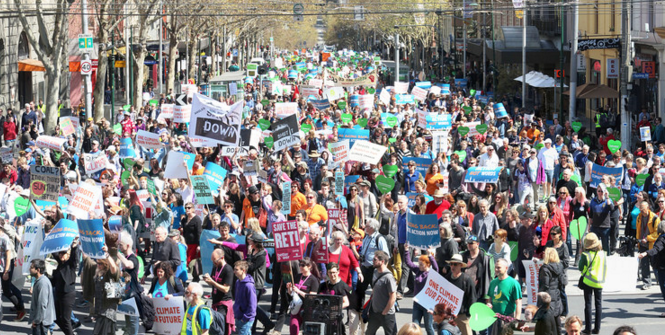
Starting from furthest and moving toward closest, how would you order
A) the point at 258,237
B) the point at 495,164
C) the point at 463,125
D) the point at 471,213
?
the point at 463,125 → the point at 495,164 → the point at 471,213 → the point at 258,237

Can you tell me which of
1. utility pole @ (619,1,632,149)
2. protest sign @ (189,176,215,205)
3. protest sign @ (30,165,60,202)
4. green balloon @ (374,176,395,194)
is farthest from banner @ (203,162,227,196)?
utility pole @ (619,1,632,149)

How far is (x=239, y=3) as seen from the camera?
58.2 metres

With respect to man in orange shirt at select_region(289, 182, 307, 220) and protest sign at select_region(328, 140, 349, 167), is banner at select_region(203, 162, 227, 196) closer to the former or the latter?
man in orange shirt at select_region(289, 182, 307, 220)

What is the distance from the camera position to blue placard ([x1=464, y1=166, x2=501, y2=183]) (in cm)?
1827

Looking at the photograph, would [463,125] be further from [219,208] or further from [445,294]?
[445,294]

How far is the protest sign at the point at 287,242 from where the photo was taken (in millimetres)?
12148

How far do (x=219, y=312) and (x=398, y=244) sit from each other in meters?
3.92

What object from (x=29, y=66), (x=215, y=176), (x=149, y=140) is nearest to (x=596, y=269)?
(x=215, y=176)

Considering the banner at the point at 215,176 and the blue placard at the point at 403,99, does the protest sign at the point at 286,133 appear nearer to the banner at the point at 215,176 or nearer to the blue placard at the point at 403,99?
the banner at the point at 215,176

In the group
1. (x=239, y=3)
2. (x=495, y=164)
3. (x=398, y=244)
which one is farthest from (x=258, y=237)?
(x=239, y=3)

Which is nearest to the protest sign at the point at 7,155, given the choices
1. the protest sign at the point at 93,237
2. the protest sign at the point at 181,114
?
the protest sign at the point at 181,114

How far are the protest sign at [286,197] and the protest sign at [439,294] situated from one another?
5.30 m

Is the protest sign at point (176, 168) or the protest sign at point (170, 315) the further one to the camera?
the protest sign at point (176, 168)

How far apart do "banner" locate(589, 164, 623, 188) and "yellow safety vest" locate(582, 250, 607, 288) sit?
274 inches
